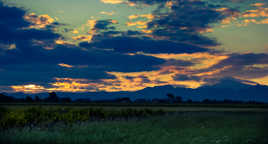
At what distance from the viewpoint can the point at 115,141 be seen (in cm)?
1722

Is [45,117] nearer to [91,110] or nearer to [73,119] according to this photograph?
[73,119]

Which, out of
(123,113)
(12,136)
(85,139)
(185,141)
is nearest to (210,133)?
(185,141)

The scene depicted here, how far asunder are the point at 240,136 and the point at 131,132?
278 inches

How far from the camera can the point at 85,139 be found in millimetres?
17031

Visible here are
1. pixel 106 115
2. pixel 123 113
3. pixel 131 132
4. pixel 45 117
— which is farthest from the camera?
pixel 123 113

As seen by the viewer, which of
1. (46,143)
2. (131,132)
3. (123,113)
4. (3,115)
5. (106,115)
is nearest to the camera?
(46,143)

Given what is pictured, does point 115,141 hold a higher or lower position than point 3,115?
lower

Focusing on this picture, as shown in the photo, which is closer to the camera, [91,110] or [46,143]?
[46,143]

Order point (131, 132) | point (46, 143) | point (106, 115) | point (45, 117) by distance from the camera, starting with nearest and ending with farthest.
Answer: point (46, 143)
point (131, 132)
point (45, 117)
point (106, 115)

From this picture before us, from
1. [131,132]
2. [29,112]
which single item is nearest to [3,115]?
[29,112]

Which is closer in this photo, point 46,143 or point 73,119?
point 46,143

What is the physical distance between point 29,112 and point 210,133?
15.7 meters

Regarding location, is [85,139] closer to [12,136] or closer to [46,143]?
[46,143]

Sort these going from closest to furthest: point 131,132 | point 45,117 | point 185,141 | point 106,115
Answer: point 185,141 < point 131,132 < point 45,117 < point 106,115
